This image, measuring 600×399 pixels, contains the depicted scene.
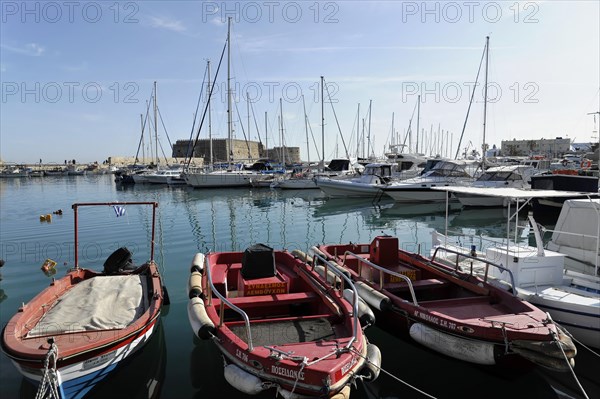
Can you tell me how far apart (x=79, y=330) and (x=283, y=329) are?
3095mm

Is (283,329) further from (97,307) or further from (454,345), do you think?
(97,307)

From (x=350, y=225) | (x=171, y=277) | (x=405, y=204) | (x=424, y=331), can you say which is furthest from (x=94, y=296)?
(x=405, y=204)

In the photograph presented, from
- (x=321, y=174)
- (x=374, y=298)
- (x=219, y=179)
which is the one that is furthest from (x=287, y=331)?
(x=219, y=179)

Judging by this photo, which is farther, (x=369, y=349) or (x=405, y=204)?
(x=405, y=204)

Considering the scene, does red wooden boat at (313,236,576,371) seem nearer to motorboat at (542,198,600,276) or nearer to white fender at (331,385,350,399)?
white fender at (331,385,350,399)

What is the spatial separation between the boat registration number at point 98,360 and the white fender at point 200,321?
3.91 ft

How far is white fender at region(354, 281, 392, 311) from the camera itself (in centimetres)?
734

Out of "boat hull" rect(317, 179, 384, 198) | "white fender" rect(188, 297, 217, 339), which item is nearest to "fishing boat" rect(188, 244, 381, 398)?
"white fender" rect(188, 297, 217, 339)

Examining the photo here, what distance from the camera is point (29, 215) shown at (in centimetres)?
2855

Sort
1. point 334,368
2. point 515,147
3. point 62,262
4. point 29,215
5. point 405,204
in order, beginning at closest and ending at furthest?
1. point 334,368
2. point 62,262
3. point 29,215
4. point 405,204
5. point 515,147

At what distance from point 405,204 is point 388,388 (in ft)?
91.8

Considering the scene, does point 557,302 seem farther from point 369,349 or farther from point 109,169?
point 109,169

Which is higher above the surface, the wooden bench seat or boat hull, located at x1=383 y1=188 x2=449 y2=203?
boat hull, located at x1=383 y1=188 x2=449 y2=203

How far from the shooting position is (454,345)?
21.2 ft
